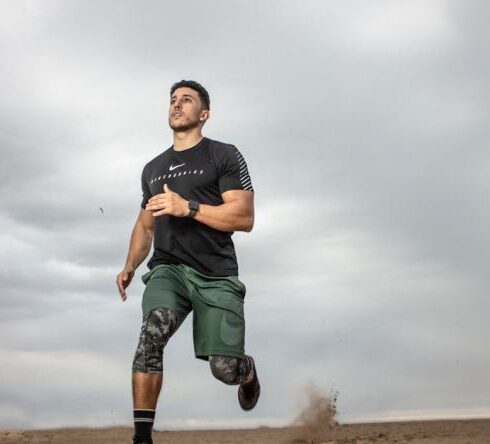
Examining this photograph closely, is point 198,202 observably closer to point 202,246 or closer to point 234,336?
point 202,246

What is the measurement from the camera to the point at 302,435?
42.3 ft

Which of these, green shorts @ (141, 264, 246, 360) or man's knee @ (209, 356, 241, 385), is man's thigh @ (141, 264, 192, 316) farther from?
man's knee @ (209, 356, 241, 385)

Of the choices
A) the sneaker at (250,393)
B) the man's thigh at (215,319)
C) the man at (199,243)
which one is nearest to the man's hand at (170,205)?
the man at (199,243)

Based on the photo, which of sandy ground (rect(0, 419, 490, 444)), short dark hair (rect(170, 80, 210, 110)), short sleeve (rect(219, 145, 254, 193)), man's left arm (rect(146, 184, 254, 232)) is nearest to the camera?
man's left arm (rect(146, 184, 254, 232))

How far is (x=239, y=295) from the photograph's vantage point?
286 inches

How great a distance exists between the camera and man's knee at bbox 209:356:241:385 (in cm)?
702

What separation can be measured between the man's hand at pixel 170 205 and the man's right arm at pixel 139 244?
1.24m

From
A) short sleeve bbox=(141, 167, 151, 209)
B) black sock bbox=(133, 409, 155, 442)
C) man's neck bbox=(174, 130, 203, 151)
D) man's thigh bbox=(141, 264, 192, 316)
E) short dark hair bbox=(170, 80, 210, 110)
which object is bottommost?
black sock bbox=(133, 409, 155, 442)

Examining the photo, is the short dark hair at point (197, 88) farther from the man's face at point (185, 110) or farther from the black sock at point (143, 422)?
the black sock at point (143, 422)

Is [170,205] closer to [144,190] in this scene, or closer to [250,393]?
[144,190]

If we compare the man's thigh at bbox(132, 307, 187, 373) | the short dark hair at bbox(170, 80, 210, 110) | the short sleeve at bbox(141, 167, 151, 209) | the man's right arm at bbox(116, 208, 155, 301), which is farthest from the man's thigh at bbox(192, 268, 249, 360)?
the short dark hair at bbox(170, 80, 210, 110)

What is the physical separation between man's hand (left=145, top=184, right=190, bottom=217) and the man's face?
102 centimetres

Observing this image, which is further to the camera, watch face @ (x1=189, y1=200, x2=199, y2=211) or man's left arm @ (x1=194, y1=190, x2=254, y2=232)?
man's left arm @ (x1=194, y1=190, x2=254, y2=232)

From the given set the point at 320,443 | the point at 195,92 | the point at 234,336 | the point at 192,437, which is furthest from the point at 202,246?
the point at 192,437
